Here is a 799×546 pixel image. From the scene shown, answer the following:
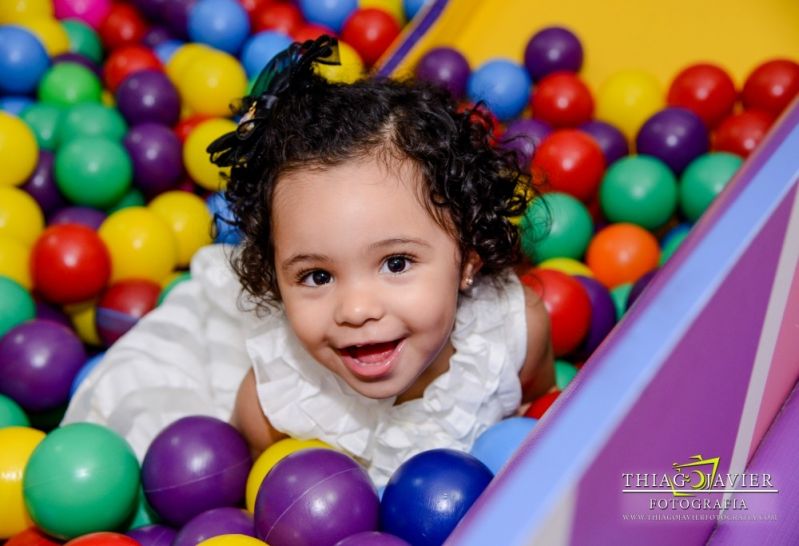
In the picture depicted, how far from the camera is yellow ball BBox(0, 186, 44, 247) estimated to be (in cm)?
153

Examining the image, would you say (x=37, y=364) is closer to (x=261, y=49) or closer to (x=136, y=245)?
(x=136, y=245)

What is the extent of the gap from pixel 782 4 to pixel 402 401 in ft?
3.90

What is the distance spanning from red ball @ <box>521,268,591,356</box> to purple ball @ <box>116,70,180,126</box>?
0.88m

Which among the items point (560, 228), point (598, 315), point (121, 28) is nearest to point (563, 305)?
point (598, 315)

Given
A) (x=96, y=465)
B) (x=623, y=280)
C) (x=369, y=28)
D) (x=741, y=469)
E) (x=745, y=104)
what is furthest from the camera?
(x=369, y=28)

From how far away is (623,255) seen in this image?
1526mm

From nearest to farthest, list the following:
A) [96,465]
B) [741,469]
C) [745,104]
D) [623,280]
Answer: [741,469] → [96,465] → [623,280] → [745,104]

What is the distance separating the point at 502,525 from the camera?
50 cm

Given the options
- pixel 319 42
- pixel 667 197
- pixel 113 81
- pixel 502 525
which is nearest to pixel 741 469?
pixel 502 525

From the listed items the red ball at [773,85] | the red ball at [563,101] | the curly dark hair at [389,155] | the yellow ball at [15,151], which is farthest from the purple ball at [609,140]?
the yellow ball at [15,151]

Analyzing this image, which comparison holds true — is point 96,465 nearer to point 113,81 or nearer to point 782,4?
point 113,81

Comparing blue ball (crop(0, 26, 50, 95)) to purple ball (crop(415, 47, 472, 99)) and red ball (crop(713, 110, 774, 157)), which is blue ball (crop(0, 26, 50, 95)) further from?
red ball (crop(713, 110, 774, 157))

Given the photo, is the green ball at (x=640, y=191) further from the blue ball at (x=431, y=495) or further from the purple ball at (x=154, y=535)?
the purple ball at (x=154, y=535)

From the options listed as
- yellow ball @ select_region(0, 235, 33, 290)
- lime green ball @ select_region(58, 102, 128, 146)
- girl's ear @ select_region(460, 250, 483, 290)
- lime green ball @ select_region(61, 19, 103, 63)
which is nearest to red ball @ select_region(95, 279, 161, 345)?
yellow ball @ select_region(0, 235, 33, 290)
